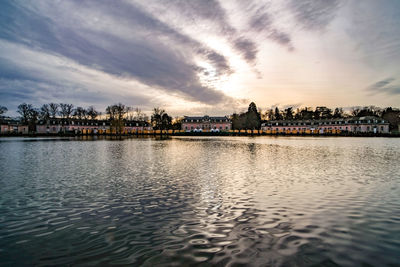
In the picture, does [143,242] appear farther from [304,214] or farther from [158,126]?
[158,126]

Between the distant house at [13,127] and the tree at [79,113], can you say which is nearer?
the distant house at [13,127]

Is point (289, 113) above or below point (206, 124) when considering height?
above

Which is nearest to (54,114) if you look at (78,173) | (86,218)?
(78,173)

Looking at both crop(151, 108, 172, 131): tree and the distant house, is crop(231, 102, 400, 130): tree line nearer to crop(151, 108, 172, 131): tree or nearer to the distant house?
crop(151, 108, 172, 131): tree

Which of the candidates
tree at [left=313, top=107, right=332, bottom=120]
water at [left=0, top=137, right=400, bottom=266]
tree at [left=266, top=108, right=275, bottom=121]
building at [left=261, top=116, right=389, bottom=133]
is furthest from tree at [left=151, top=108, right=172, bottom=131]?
water at [left=0, top=137, right=400, bottom=266]

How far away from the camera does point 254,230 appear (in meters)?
5.28

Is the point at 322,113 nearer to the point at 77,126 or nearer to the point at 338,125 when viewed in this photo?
the point at 338,125

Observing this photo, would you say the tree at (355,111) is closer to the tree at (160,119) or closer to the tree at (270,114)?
the tree at (270,114)

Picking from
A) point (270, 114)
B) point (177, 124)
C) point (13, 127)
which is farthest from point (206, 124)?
point (13, 127)

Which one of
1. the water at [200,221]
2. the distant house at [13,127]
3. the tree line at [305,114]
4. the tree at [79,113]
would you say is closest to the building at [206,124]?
the tree line at [305,114]

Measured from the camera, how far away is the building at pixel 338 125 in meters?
108

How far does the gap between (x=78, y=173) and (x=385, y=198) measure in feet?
43.9

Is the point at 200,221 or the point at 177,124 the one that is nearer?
the point at 200,221

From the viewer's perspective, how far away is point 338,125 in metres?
119
